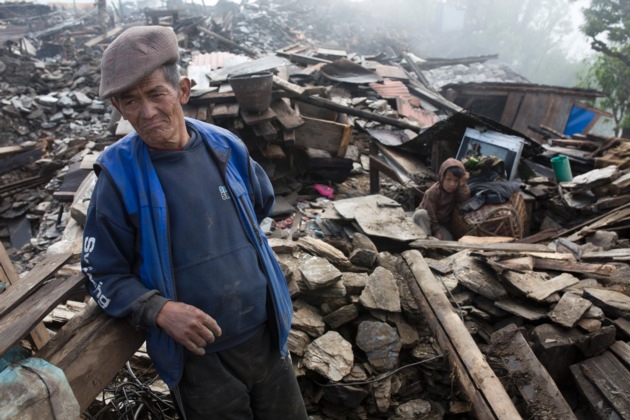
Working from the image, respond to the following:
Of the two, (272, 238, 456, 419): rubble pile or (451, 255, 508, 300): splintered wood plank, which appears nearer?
(272, 238, 456, 419): rubble pile

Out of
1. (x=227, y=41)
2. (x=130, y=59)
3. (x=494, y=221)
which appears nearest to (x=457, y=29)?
(x=227, y=41)

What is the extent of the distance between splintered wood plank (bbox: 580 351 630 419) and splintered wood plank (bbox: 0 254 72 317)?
3045 millimetres

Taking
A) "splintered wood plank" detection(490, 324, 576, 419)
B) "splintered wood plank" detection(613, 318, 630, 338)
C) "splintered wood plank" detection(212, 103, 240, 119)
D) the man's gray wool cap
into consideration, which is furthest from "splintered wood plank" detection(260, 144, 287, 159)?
"splintered wood plank" detection(613, 318, 630, 338)

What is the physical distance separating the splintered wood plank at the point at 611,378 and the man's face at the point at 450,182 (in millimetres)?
3022

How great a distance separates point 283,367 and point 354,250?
5.82 feet

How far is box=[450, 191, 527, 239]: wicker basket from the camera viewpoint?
5016mm

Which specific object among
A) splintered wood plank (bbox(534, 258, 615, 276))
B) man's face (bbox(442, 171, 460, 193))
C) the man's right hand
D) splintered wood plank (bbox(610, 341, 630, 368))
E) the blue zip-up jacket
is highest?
the blue zip-up jacket

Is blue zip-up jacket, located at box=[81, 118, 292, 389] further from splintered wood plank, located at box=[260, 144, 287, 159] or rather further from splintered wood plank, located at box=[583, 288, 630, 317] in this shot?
splintered wood plank, located at box=[260, 144, 287, 159]

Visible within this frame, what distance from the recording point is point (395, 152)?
732 cm

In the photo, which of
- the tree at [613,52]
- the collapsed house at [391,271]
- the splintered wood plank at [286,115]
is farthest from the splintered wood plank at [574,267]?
the tree at [613,52]

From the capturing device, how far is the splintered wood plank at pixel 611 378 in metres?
2.17

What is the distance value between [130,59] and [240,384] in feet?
4.62

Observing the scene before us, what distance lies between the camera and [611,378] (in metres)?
2.30

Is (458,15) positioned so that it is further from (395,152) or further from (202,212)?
(202,212)
